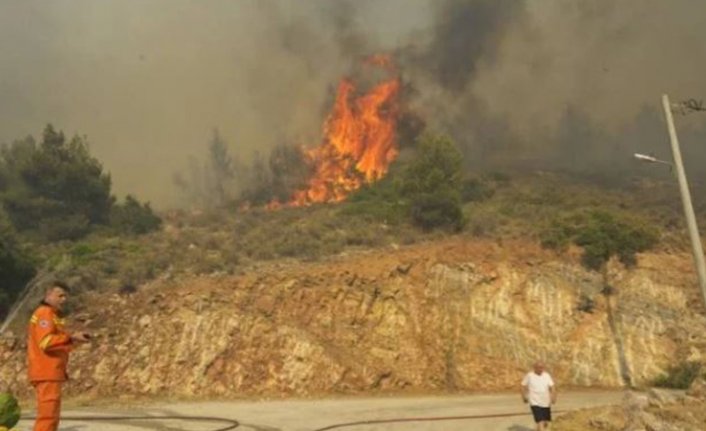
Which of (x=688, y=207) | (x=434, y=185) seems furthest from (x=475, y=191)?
(x=688, y=207)

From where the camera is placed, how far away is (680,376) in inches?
1054

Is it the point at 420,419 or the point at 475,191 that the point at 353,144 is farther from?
the point at 420,419

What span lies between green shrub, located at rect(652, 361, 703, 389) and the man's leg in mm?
24253

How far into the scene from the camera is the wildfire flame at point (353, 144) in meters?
65.5

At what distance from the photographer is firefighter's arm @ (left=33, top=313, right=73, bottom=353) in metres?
8.30

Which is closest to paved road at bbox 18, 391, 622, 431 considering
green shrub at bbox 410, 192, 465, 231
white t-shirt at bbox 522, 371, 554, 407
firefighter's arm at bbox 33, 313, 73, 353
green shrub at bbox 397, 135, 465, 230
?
white t-shirt at bbox 522, 371, 554, 407

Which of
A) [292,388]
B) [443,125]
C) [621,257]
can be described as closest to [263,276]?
[292,388]

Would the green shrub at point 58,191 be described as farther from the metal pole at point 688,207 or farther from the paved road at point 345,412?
the metal pole at point 688,207

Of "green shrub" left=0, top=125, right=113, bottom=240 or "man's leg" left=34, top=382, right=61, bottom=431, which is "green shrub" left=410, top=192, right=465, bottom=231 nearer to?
"green shrub" left=0, top=125, right=113, bottom=240

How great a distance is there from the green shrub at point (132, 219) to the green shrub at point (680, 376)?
31.9 metres

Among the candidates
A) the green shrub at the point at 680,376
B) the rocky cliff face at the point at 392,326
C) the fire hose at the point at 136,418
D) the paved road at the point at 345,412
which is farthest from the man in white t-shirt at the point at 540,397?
the green shrub at the point at 680,376

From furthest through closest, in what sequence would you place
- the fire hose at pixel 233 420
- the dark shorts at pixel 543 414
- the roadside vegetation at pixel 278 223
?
1. the roadside vegetation at pixel 278 223
2. the fire hose at pixel 233 420
3. the dark shorts at pixel 543 414

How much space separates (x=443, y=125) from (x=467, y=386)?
202ft

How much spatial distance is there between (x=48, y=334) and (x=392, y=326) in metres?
22.2
